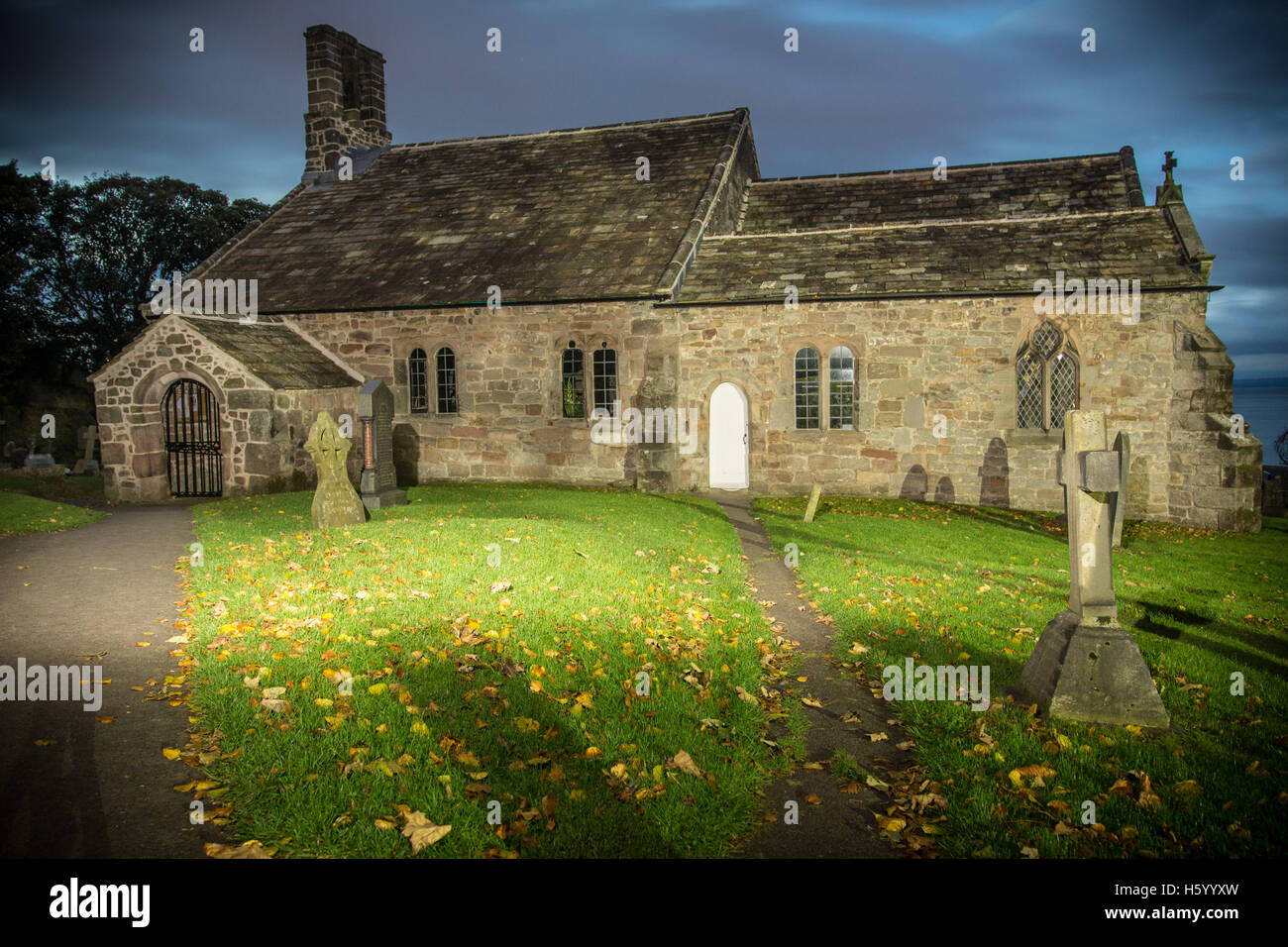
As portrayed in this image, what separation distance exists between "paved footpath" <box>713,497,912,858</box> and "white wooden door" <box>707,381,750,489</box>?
10.7 m

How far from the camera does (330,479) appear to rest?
13500 millimetres

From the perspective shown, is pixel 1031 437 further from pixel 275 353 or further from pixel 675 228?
pixel 275 353

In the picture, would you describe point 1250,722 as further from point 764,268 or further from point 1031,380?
point 764,268

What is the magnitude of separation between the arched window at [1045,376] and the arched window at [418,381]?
14.6 metres

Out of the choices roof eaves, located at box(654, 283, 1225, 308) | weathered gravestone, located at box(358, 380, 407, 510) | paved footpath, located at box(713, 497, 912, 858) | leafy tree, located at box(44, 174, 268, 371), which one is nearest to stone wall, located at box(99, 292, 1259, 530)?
roof eaves, located at box(654, 283, 1225, 308)

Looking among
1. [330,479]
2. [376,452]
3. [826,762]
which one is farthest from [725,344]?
[826,762]

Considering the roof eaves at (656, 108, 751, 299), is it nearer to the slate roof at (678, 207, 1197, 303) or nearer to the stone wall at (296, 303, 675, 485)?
the slate roof at (678, 207, 1197, 303)

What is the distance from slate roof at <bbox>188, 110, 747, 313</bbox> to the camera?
2109cm

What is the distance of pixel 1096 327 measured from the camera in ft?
59.4

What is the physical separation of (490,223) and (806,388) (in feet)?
34.4

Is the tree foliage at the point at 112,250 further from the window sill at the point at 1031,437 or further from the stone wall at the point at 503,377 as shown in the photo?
the window sill at the point at 1031,437

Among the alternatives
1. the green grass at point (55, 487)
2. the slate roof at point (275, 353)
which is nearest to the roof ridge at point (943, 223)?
the slate roof at point (275, 353)
